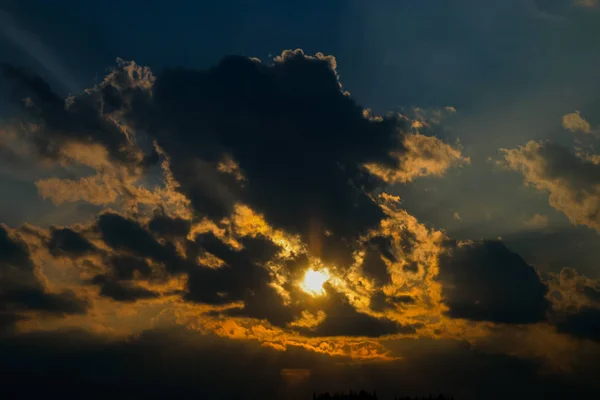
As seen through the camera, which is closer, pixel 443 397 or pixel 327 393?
pixel 443 397

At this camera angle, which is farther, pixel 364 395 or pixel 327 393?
pixel 327 393

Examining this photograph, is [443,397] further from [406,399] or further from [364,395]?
[364,395]

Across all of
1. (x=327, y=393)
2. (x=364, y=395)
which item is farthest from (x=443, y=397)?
(x=327, y=393)

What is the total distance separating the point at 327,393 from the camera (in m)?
200

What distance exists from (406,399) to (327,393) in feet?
141

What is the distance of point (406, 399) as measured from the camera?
7160 inches

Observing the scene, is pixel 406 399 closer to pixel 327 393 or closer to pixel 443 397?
pixel 443 397

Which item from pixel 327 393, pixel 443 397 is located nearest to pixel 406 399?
pixel 443 397

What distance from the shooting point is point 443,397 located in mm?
175125

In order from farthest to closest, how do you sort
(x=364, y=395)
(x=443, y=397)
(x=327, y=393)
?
1. (x=327, y=393)
2. (x=364, y=395)
3. (x=443, y=397)

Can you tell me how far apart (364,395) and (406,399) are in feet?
68.6

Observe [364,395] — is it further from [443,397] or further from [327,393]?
[443,397]

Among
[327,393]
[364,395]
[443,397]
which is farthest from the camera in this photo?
[327,393]

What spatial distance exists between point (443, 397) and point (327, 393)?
6083 cm
